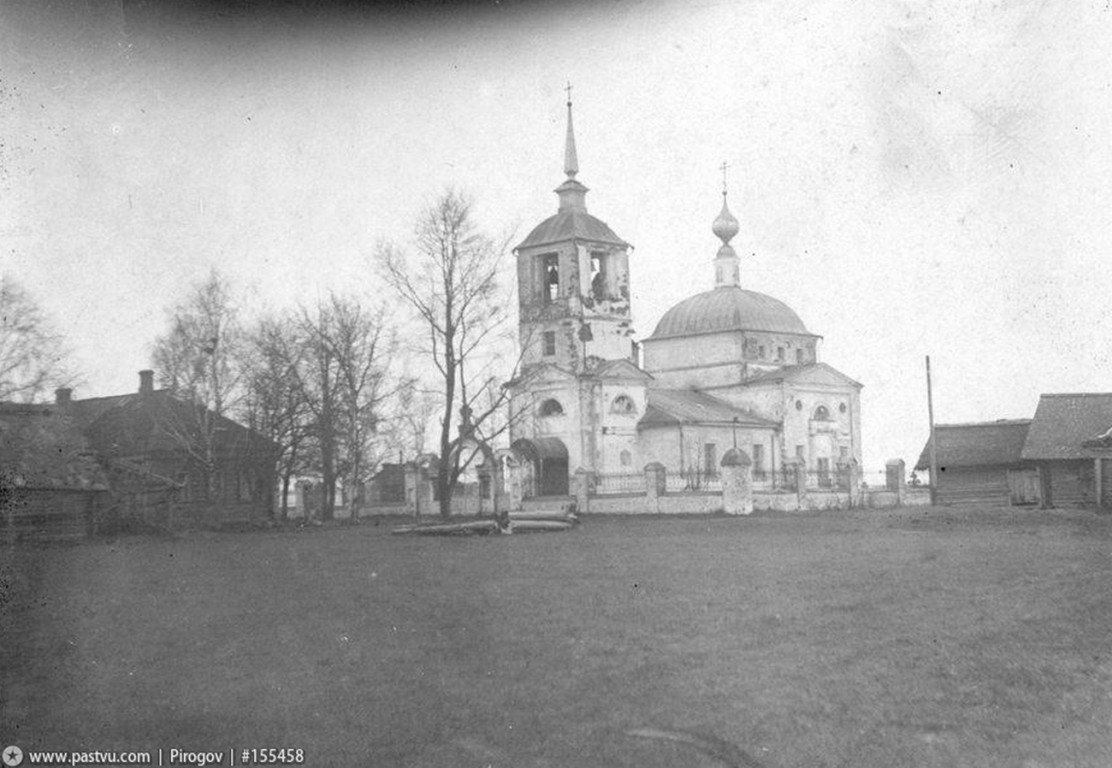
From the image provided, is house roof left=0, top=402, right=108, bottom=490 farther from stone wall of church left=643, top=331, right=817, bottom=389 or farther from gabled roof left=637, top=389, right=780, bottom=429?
stone wall of church left=643, top=331, right=817, bottom=389

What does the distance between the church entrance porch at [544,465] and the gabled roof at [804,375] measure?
10.1 m

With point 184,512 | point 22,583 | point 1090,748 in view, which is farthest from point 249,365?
point 1090,748

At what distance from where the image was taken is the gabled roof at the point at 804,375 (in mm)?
40438

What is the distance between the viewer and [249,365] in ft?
81.0

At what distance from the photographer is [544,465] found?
112 ft

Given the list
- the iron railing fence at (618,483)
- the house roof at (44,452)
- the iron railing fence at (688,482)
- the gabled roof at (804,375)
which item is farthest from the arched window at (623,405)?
the house roof at (44,452)

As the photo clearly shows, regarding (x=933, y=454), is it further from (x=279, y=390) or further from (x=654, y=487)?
(x=279, y=390)

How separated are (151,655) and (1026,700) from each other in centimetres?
626

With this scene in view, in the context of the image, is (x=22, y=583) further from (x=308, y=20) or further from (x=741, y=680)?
(x=741, y=680)

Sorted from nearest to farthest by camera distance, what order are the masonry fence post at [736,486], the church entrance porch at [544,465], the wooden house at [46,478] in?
the wooden house at [46,478] → the masonry fence post at [736,486] → the church entrance porch at [544,465]

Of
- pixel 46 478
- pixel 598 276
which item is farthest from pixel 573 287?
pixel 46 478

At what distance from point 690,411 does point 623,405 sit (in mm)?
3286

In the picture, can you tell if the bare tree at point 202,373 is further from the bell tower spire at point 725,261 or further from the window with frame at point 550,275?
the bell tower spire at point 725,261

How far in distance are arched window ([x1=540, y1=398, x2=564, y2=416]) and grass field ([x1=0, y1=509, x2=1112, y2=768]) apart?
2096 centimetres
